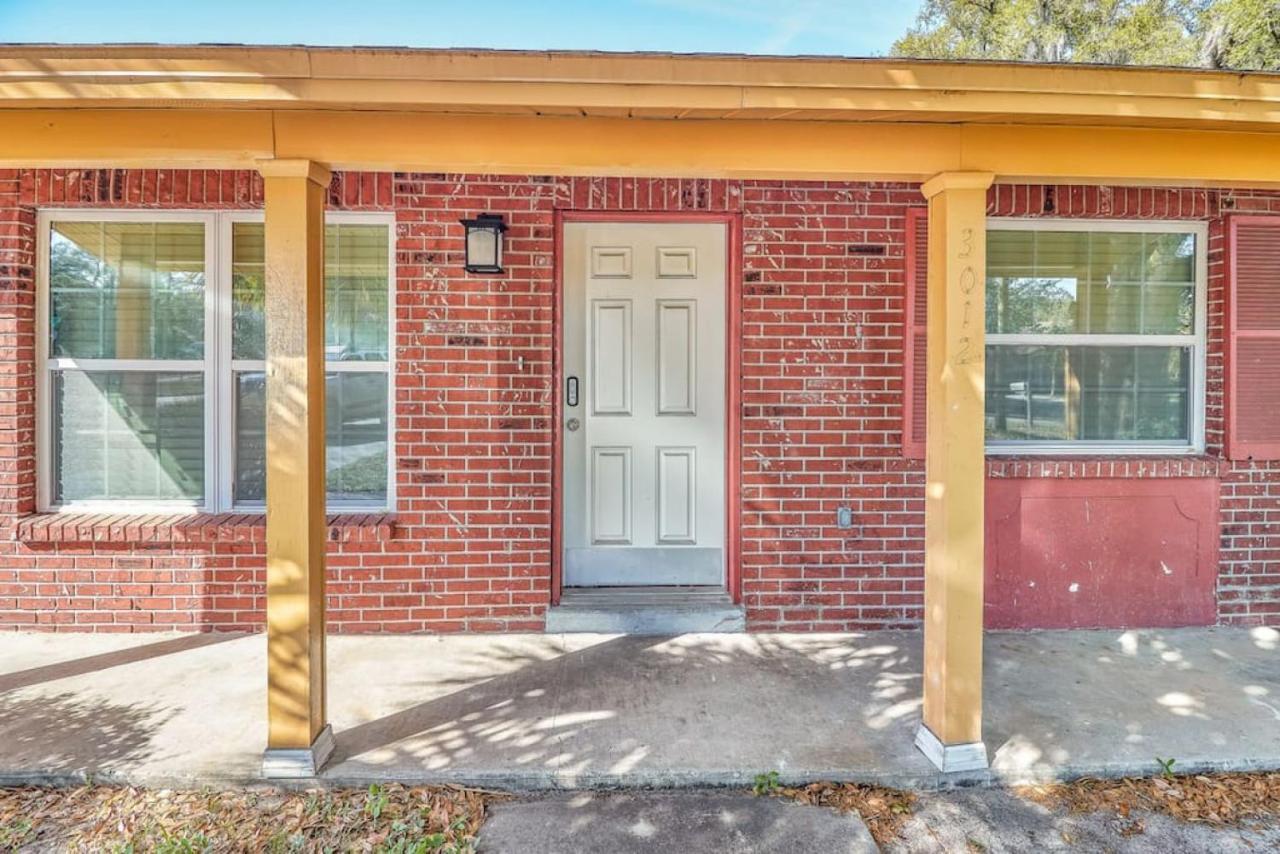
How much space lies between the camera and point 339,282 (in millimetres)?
3680

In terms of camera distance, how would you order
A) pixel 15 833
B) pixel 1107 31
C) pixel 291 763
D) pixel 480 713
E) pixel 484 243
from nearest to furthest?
pixel 15 833 < pixel 291 763 < pixel 480 713 < pixel 484 243 < pixel 1107 31

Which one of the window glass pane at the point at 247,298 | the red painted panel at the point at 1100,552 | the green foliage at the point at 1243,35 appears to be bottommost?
the red painted panel at the point at 1100,552

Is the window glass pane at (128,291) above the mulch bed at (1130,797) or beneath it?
above

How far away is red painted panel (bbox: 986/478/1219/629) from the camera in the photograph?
147 inches

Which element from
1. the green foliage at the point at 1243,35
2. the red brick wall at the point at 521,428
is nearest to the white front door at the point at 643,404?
the red brick wall at the point at 521,428

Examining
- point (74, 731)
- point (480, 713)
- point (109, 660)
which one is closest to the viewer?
point (74, 731)

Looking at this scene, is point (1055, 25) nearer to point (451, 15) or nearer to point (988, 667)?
point (451, 15)

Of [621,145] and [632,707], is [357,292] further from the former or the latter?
[632,707]

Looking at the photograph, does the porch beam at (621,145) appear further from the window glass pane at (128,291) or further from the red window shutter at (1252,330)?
the red window shutter at (1252,330)

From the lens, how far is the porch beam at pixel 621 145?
234 cm

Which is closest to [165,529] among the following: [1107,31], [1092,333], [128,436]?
[128,436]

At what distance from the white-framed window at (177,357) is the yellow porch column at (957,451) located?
258 cm

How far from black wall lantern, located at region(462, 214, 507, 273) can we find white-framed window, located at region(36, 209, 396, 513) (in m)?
0.45

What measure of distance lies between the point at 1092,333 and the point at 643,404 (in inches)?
94.6
